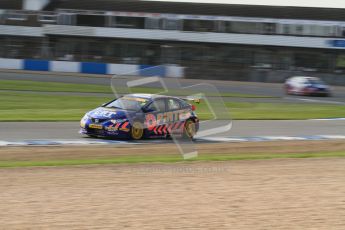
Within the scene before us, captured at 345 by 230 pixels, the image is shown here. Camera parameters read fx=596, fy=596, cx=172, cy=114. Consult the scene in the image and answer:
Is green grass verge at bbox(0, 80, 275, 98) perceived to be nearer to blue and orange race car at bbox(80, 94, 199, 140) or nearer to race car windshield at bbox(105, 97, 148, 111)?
race car windshield at bbox(105, 97, 148, 111)

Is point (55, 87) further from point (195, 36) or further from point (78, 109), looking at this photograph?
point (195, 36)

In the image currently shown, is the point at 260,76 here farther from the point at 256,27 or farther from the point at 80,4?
the point at 80,4

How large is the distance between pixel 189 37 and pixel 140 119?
3881 centimetres

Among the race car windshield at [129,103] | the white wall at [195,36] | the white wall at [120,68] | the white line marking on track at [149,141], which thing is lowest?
the white wall at [120,68]

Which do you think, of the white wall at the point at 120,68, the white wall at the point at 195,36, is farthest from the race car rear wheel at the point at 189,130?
the white wall at the point at 195,36

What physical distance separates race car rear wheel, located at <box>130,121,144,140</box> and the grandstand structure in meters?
36.8

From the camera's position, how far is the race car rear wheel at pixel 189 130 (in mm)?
14680

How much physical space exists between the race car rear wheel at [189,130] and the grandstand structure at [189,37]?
36.2 metres

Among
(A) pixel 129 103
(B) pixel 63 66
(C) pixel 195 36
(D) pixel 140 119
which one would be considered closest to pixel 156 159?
(D) pixel 140 119

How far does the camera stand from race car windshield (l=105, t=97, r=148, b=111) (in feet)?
47.0

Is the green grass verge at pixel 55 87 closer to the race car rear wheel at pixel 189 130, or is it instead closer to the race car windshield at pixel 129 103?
the race car windshield at pixel 129 103

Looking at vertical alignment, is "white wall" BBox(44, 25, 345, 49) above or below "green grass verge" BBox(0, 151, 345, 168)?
above

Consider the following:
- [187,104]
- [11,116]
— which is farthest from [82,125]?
[11,116]

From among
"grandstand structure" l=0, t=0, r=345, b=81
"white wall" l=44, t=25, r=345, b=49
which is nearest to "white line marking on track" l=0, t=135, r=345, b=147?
"grandstand structure" l=0, t=0, r=345, b=81
